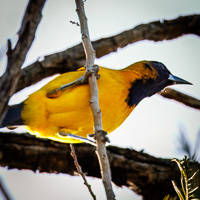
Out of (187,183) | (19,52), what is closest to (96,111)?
(187,183)

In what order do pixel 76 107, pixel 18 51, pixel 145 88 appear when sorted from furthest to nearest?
pixel 145 88, pixel 76 107, pixel 18 51

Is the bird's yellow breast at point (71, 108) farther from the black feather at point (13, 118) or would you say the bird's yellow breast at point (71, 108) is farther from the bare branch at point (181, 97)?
the bare branch at point (181, 97)

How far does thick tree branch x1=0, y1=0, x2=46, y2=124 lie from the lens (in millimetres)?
1253

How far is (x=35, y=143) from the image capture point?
353 centimetres

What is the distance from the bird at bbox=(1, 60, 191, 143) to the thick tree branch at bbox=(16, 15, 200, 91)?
510 mm

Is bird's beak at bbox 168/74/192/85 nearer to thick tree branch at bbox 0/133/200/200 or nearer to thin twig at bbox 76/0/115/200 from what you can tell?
thick tree branch at bbox 0/133/200/200

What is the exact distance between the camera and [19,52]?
1.39 meters

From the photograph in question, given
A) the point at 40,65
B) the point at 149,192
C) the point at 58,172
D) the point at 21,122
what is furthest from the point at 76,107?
the point at 149,192

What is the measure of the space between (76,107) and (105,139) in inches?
23.6

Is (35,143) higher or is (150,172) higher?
(35,143)

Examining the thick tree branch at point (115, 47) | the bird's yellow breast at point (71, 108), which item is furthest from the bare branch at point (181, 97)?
the bird's yellow breast at point (71, 108)

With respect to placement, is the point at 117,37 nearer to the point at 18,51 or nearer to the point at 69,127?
the point at 69,127

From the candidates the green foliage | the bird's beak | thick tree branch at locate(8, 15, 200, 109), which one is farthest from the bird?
the green foliage

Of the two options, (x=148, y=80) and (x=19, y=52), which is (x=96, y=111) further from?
(x=148, y=80)
